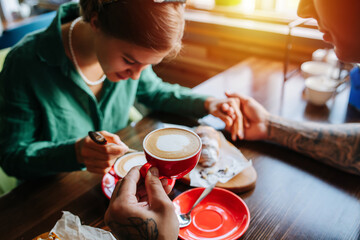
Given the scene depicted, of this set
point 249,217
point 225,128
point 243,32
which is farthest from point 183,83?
point 249,217

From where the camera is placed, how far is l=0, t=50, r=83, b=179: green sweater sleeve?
117 centimetres

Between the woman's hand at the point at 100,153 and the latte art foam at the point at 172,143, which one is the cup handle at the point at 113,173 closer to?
the woman's hand at the point at 100,153

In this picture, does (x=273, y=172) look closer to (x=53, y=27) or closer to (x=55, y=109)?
(x=55, y=109)

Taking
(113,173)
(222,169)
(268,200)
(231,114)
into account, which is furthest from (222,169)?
(113,173)

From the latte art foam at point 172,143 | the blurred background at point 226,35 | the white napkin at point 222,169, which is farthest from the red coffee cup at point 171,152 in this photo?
the blurred background at point 226,35

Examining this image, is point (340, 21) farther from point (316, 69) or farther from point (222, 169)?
point (316, 69)

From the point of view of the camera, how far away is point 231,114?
1368 millimetres

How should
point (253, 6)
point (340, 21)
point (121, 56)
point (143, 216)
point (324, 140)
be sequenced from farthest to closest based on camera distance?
1. point (253, 6)
2. point (324, 140)
3. point (121, 56)
4. point (340, 21)
5. point (143, 216)

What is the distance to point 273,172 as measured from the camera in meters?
1.15

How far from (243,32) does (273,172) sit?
2.01 m

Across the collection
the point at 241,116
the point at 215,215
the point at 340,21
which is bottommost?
the point at 215,215

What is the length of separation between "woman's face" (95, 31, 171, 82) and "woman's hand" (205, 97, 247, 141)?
1.35 ft

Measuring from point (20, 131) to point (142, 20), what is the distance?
70 cm

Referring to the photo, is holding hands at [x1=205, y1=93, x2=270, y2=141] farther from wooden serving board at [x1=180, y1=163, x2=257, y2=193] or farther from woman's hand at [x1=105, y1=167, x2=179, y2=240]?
woman's hand at [x1=105, y1=167, x2=179, y2=240]
